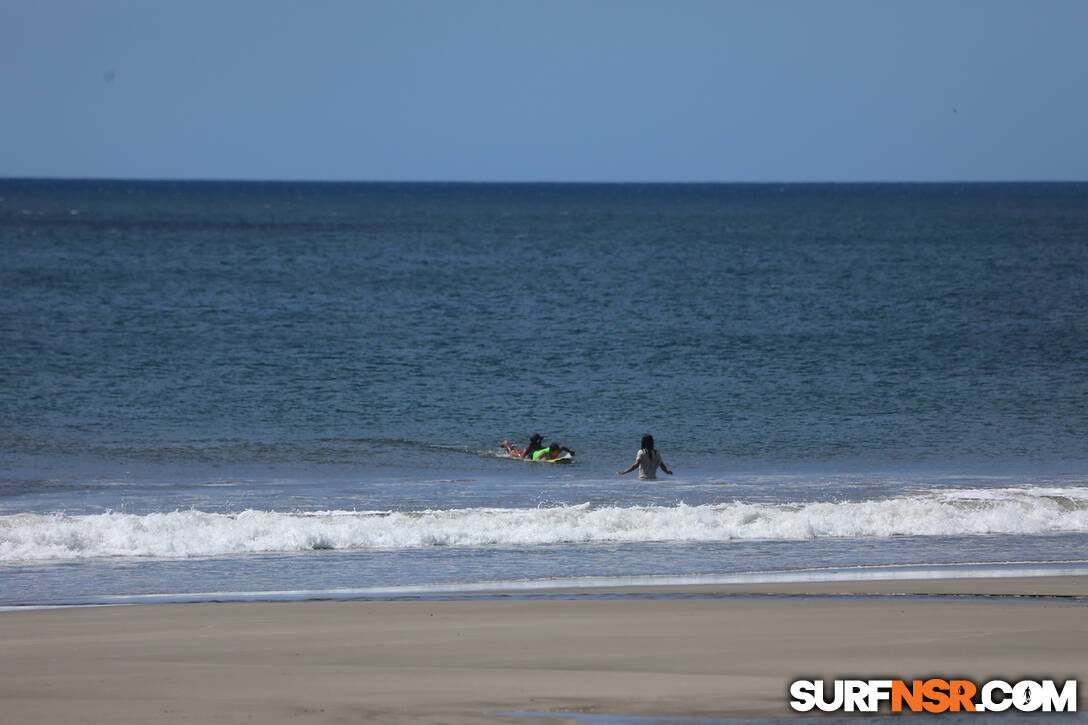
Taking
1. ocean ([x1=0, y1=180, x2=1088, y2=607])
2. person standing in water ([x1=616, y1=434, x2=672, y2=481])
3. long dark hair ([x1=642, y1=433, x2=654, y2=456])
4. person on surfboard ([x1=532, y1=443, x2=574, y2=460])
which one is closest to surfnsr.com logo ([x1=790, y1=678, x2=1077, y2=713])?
ocean ([x1=0, y1=180, x2=1088, y2=607])

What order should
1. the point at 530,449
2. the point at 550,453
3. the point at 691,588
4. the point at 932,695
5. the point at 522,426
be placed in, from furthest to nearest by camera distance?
the point at 522,426 < the point at 530,449 < the point at 550,453 < the point at 691,588 < the point at 932,695

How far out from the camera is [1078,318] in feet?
156

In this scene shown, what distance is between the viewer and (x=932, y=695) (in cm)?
934

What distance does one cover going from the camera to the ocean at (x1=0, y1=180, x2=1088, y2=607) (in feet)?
50.4

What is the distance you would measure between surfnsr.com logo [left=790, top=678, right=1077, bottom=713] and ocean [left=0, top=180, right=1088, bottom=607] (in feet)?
14.2

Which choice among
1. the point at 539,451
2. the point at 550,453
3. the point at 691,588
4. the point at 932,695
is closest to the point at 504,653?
the point at 691,588

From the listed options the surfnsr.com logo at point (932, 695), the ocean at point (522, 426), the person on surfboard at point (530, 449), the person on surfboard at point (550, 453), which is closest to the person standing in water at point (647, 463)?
the ocean at point (522, 426)

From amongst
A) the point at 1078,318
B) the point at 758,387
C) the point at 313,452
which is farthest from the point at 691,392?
the point at 1078,318

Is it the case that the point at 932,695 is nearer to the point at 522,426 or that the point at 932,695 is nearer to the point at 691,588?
the point at 691,588

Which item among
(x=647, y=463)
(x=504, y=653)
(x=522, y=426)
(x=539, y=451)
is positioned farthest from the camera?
(x=522, y=426)

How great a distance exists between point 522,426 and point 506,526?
12.2 meters

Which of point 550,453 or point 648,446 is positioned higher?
point 648,446

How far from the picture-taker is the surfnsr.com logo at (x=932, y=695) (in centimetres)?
910

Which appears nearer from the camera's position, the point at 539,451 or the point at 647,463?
the point at 647,463
